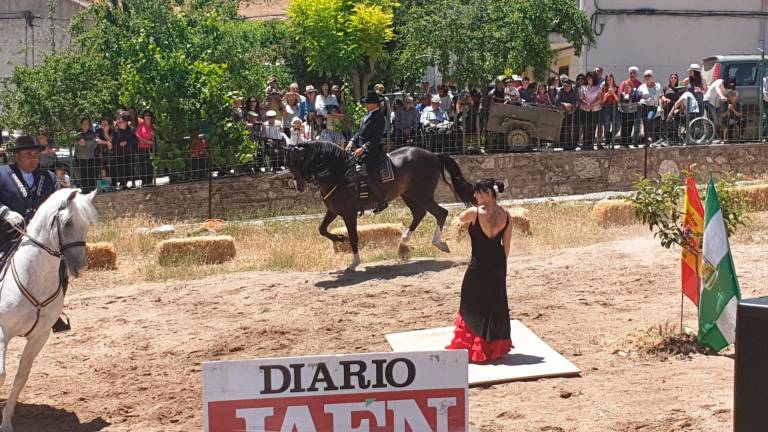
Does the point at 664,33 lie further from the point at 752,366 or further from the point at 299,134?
the point at 752,366

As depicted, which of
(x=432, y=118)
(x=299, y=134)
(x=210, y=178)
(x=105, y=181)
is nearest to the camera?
(x=105, y=181)

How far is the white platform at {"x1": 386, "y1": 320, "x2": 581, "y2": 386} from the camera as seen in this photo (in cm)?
969

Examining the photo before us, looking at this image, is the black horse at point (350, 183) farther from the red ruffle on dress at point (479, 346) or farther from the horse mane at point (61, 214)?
the horse mane at point (61, 214)

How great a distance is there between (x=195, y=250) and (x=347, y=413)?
10.7 m

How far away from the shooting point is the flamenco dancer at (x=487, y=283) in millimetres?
10055

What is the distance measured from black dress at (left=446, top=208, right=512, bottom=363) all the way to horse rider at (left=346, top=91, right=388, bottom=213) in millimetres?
5534

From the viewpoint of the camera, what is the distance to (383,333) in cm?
1166

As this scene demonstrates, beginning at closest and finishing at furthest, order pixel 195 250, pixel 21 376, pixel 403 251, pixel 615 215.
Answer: pixel 21 376, pixel 403 251, pixel 195 250, pixel 615 215

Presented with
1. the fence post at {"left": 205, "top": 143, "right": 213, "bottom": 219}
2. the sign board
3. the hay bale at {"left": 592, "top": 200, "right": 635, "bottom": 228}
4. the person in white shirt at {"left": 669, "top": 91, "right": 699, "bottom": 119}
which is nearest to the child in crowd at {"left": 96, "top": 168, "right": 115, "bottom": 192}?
the fence post at {"left": 205, "top": 143, "right": 213, "bottom": 219}

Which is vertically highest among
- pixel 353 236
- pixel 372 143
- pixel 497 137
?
pixel 372 143

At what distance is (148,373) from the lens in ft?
35.4

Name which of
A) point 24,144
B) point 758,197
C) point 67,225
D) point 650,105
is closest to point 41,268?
point 67,225

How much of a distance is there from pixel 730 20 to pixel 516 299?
23.0m

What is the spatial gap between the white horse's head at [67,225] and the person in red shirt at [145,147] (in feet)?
40.3
